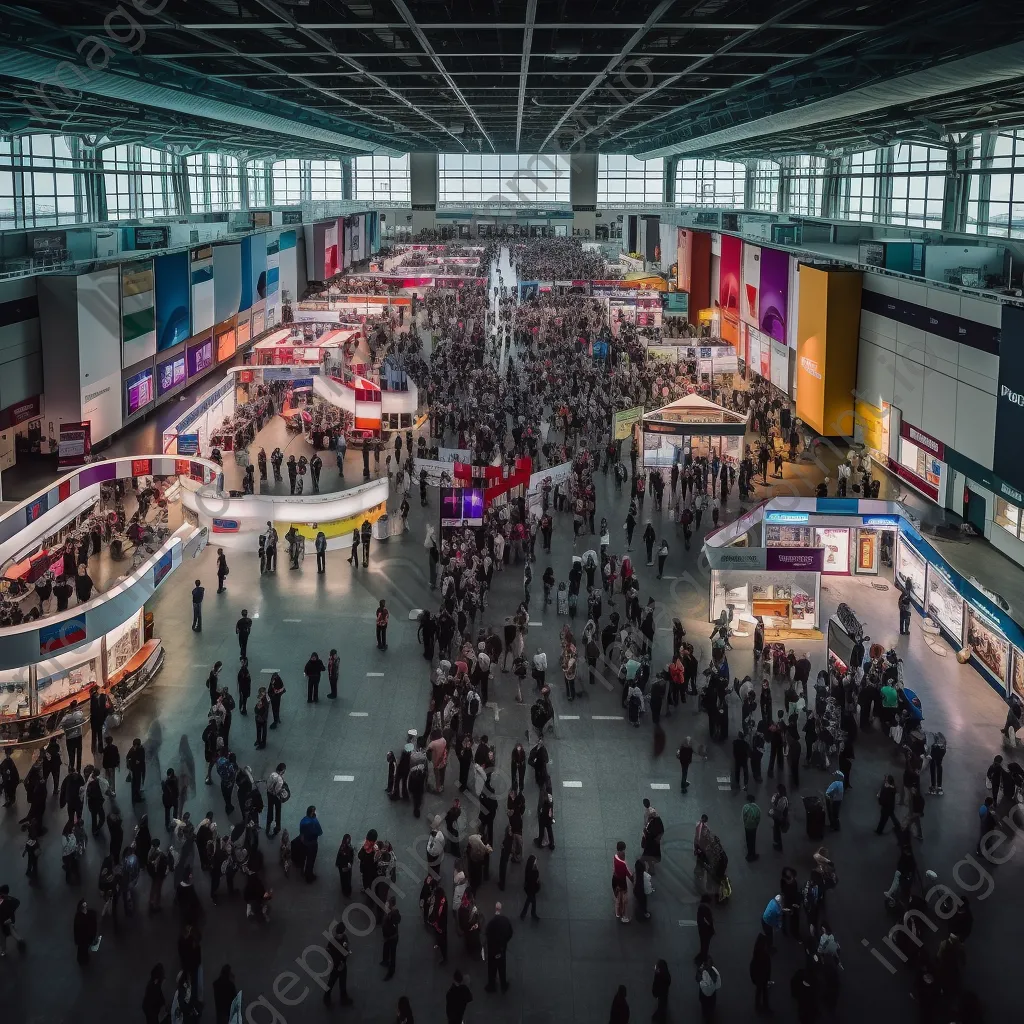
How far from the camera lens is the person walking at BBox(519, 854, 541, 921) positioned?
9.96 metres

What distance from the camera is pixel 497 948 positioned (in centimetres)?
899

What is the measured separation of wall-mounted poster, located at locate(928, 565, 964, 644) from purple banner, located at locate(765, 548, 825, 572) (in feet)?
7.31

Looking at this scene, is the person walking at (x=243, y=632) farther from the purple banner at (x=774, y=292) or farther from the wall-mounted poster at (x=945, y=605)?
the purple banner at (x=774, y=292)

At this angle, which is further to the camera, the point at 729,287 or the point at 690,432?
the point at 729,287

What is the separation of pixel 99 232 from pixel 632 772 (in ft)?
124

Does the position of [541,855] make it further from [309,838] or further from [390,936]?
[309,838]

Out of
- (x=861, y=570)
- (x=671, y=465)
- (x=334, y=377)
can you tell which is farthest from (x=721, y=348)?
(x=861, y=570)

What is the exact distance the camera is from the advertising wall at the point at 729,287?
4056 cm

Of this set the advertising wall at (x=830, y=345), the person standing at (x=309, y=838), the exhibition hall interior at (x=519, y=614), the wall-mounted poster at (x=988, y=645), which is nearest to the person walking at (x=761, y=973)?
the exhibition hall interior at (x=519, y=614)

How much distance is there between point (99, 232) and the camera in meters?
42.1

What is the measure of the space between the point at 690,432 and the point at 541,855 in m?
15.2

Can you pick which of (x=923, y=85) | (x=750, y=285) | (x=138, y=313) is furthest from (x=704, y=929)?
(x=750, y=285)

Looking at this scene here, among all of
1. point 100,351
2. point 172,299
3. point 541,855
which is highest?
point 172,299

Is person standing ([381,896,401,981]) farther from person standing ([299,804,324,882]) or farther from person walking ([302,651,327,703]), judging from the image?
person walking ([302,651,327,703])
